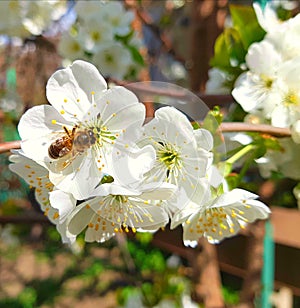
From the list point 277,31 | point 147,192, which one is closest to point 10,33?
point 277,31

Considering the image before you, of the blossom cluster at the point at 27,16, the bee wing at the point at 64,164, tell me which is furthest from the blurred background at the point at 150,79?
the bee wing at the point at 64,164

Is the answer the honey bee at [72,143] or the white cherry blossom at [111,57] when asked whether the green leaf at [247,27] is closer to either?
the honey bee at [72,143]

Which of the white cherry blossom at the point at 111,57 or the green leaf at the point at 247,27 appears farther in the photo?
the white cherry blossom at the point at 111,57

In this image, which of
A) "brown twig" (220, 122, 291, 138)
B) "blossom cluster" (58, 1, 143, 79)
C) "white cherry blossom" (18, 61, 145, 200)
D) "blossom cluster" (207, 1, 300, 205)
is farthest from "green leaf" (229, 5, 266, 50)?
"blossom cluster" (58, 1, 143, 79)

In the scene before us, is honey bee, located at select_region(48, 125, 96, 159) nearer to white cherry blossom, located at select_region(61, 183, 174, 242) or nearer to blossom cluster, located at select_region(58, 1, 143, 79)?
white cherry blossom, located at select_region(61, 183, 174, 242)

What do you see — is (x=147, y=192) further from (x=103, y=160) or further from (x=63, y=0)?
(x=63, y=0)

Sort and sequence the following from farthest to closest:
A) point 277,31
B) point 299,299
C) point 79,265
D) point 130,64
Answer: point 79,265
point 299,299
point 130,64
point 277,31
